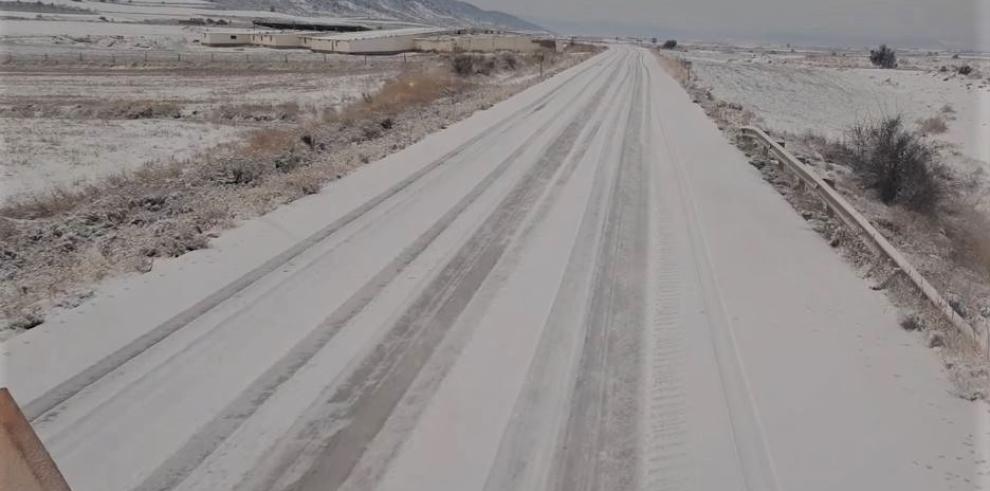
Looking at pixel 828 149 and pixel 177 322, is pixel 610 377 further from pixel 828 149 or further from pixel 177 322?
pixel 828 149

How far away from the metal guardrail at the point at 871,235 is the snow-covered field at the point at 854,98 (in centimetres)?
1183

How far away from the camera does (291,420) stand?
182 inches

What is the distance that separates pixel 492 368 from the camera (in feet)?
17.9

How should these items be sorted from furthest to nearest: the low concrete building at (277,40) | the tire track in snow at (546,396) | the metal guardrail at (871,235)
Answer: the low concrete building at (277,40) → the metal guardrail at (871,235) → the tire track in snow at (546,396)

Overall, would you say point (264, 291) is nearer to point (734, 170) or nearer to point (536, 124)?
point (734, 170)

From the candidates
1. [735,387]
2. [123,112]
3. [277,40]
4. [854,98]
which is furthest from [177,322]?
[277,40]

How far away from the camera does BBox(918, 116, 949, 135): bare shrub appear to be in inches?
1127

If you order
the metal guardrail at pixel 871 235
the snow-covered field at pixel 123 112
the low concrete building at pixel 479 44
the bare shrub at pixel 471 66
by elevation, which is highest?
the low concrete building at pixel 479 44

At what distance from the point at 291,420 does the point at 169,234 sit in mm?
4914

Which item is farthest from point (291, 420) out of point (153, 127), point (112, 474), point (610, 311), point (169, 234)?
point (153, 127)

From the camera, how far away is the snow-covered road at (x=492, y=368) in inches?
168

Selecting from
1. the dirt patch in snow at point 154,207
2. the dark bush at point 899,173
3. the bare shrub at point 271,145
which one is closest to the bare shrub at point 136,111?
the dirt patch in snow at point 154,207

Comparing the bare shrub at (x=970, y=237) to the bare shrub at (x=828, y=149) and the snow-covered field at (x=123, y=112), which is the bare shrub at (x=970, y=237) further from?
the snow-covered field at (x=123, y=112)

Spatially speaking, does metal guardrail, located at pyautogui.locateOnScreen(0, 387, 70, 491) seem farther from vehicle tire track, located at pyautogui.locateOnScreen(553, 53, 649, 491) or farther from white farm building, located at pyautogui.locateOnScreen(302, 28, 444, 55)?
white farm building, located at pyautogui.locateOnScreen(302, 28, 444, 55)
